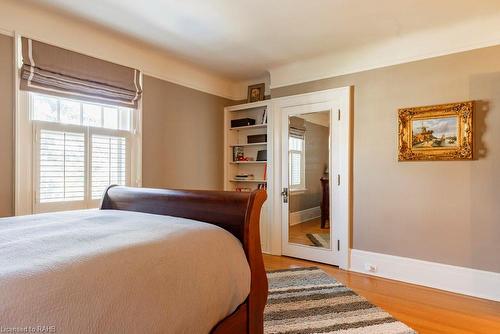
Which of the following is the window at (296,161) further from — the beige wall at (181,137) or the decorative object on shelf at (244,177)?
the beige wall at (181,137)

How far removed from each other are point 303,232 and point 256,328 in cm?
243

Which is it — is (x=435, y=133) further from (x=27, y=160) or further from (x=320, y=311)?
(x=27, y=160)

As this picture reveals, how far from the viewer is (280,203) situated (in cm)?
398

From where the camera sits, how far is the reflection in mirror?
3.63m

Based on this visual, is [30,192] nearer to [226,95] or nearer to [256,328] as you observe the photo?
[256,328]

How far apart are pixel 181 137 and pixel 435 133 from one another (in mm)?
2860

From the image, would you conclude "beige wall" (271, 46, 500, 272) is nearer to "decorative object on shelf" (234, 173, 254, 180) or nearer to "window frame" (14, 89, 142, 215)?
"decorative object on shelf" (234, 173, 254, 180)

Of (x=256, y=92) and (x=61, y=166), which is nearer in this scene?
(x=61, y=166)

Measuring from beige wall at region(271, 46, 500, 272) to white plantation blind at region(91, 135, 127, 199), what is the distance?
250 cm

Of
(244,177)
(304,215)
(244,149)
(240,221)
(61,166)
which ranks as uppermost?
(244,149)

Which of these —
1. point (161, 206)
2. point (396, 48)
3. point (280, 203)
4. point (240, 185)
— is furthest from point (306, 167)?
point (161, 206)

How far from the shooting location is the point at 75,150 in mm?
2889

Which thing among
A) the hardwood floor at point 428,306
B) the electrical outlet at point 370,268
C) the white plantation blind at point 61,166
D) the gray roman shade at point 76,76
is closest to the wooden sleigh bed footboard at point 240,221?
the hardwood floor at point 428,306

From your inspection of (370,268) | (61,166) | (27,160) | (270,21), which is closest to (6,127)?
(27,160)
